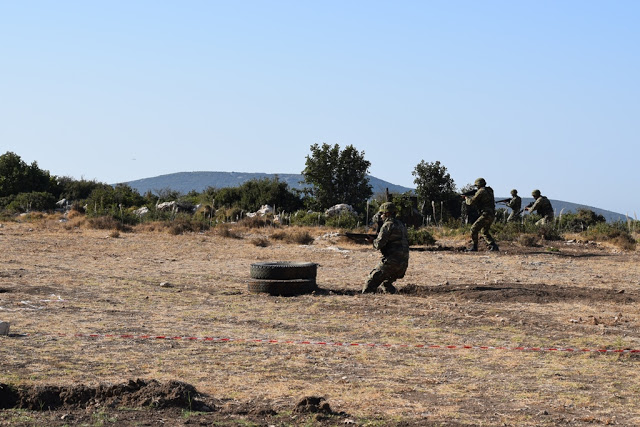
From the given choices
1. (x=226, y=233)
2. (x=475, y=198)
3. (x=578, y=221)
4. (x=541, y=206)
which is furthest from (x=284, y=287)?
(x=578, y=221)

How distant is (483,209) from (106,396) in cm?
1814

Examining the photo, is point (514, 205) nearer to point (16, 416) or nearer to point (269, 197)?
point (269, 197)

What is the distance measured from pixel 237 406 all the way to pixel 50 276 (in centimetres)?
1110

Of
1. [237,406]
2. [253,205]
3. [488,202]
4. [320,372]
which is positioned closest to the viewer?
[237,406]

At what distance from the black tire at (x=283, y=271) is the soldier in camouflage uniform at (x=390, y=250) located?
105 cm

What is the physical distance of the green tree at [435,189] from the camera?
45750 mm

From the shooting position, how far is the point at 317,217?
38875mm

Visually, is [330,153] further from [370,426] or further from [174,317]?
[370,426]

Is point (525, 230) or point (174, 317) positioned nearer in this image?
point (174, 317)

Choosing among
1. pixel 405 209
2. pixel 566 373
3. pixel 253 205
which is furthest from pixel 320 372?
pixel 253 205

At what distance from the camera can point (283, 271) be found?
1527 cm

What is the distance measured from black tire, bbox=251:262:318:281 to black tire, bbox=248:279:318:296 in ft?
0.50

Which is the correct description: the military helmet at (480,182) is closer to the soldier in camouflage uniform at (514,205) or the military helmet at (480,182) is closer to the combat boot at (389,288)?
the soldier in camouflage uniform at (514,205)

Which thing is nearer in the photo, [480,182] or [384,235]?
[384,235]
